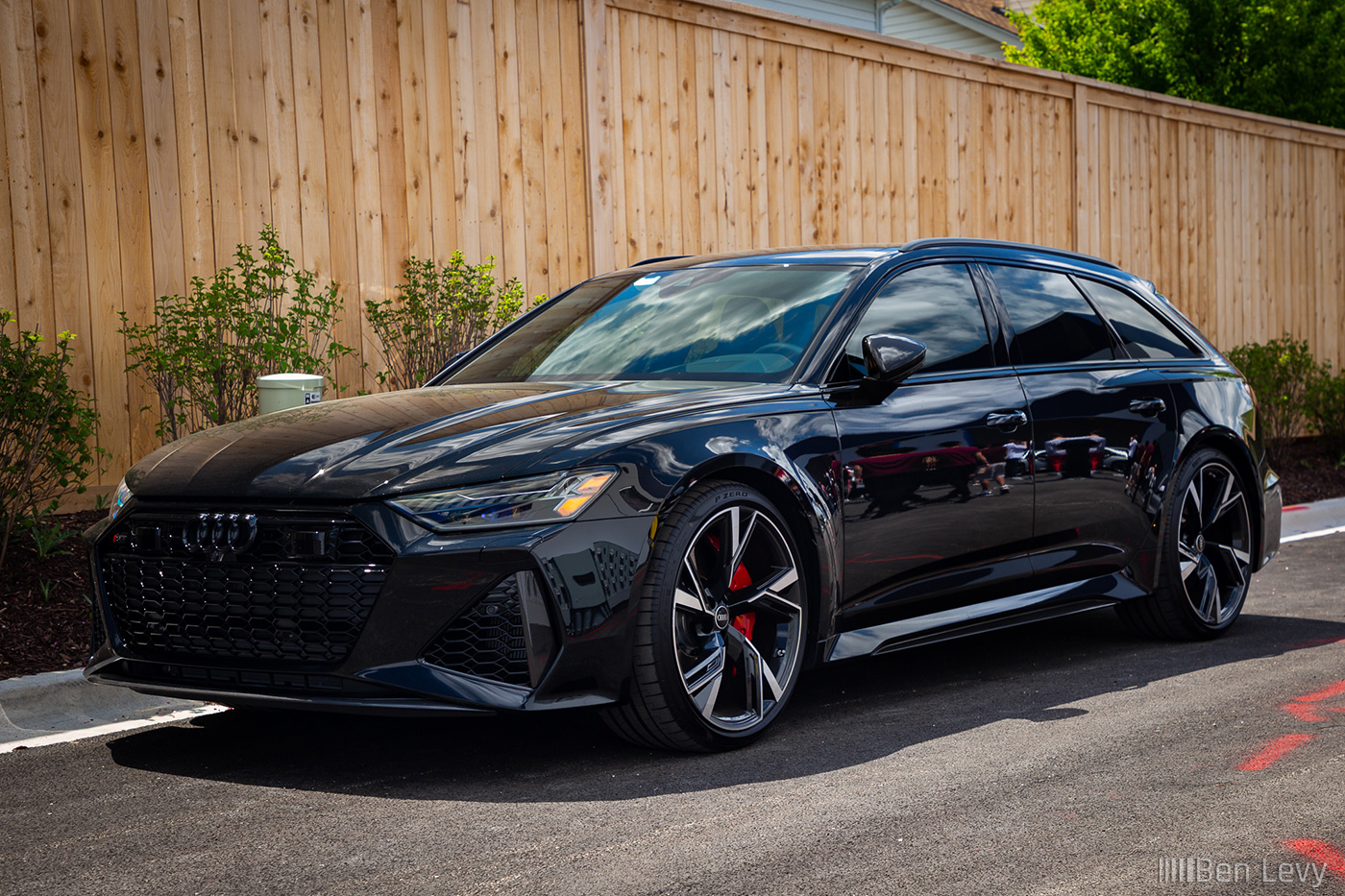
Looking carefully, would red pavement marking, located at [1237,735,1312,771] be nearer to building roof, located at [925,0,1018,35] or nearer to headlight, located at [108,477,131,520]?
headlight, located at [108,477,131,520]

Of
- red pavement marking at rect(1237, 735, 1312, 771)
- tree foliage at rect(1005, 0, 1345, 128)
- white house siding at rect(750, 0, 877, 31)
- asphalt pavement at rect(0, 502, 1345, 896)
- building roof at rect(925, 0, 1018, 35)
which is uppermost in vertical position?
building roof at rect(925, 0, 1018, 35)

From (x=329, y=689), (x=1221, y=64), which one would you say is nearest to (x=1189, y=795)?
(x=329, y=689)

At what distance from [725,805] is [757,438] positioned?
3.88 ft

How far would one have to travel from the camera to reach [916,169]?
11.6 m

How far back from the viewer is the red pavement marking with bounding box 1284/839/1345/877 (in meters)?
3.30

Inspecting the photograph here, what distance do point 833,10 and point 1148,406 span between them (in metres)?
17.4

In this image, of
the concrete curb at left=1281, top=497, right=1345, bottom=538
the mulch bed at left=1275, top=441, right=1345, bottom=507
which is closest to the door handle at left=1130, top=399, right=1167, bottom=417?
the concrete curb at left=1281, top=497, right=1345, bottom=538

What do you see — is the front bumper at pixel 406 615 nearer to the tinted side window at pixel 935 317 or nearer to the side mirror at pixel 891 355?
the side mirror at pixel 891 355

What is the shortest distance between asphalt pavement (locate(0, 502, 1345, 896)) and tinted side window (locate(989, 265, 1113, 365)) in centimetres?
132

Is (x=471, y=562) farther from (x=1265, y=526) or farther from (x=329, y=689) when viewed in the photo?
(x=1265, y=526)

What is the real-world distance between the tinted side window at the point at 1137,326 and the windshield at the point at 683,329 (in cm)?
157

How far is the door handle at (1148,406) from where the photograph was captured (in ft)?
19.3

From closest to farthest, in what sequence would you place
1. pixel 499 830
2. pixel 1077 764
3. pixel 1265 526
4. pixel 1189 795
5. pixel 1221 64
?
pixel 499 830, pixel 1189 795, pixel 1077 764, pixel 1265 526, pixel 1221 64

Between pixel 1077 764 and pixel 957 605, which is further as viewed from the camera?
pixel 957 605
